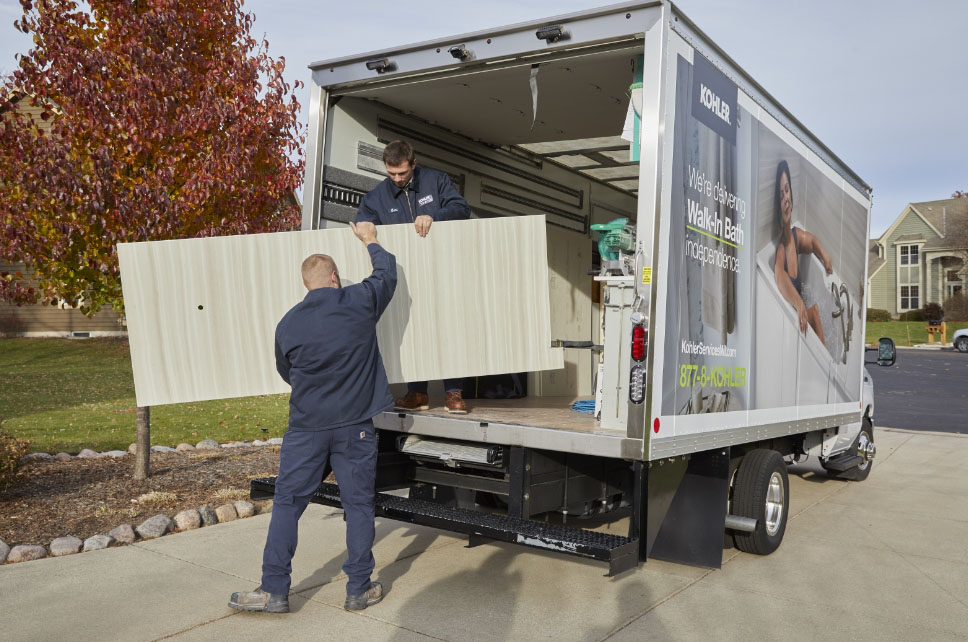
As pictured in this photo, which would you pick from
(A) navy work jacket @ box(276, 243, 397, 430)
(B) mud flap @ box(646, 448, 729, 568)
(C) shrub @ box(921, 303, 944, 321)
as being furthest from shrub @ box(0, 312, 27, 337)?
(C) shrub @ box(921, 303, 944, 321)

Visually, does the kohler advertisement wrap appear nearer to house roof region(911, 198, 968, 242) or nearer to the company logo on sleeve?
the company logo on sleeve

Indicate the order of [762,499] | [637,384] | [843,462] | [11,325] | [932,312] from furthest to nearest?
[932,312], [11,325], [843,462], [762,499], [637,384]

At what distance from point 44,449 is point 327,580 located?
4.86 meters

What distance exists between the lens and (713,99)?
4.38 metres

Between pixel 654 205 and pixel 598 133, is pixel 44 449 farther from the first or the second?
pixel 654 205

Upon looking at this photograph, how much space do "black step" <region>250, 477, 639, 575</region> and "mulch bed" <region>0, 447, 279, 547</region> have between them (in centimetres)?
164

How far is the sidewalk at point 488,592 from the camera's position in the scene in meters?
3.91

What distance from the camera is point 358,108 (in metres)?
5.39

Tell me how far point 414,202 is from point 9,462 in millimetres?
3321

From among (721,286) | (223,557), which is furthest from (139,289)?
(721,286)

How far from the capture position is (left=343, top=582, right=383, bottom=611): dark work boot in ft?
13.4

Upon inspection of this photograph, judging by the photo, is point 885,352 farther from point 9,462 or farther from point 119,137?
point 9,462

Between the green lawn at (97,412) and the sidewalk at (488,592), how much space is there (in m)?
3.90

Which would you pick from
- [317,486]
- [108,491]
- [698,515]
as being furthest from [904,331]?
[317,486]
